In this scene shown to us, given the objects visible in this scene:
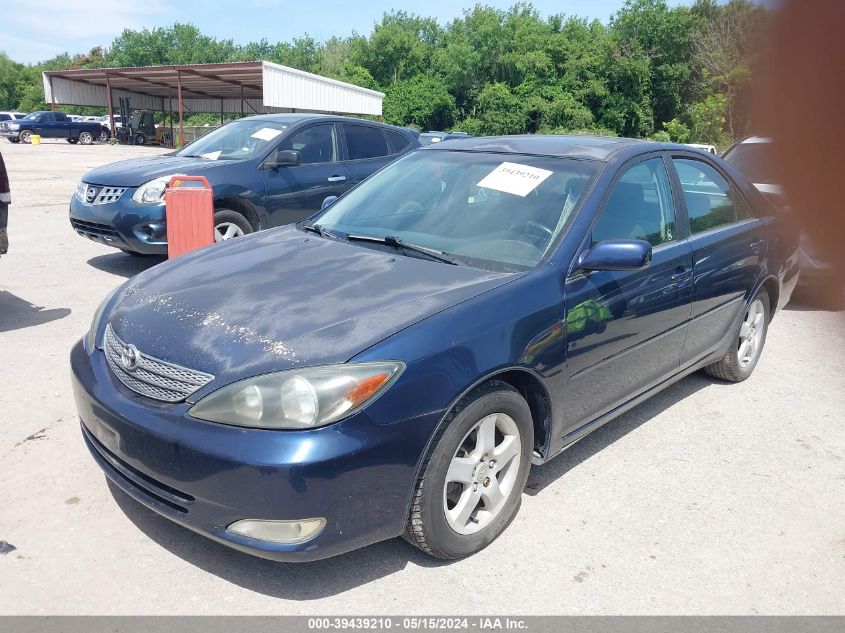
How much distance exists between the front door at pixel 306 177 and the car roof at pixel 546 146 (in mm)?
3394

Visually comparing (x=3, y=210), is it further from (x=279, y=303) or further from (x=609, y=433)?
(x=609, y=433)

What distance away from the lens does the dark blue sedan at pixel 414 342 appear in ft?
8.41

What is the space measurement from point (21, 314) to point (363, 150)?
A: 13.9ft

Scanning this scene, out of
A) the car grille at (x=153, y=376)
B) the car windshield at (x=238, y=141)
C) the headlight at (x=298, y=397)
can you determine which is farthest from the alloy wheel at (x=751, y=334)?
the car windshield at (x=238, y=141)

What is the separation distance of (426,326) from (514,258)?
34.0 inches

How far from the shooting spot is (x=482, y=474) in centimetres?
306

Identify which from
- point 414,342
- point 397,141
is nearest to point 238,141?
point 397,141

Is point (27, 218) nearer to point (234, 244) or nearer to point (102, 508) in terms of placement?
point (234, 244)

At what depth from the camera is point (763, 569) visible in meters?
3.03

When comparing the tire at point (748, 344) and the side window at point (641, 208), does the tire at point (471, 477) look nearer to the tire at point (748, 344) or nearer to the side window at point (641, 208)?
the side window at point (641, 208)

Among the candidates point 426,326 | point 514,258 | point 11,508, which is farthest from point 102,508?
point 514,258

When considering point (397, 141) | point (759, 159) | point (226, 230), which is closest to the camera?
point (759, 159)

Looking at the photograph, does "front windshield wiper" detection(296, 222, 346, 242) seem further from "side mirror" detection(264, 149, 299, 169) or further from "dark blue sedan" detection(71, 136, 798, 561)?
"side mirror" detection(264, 149, 299, 169)
